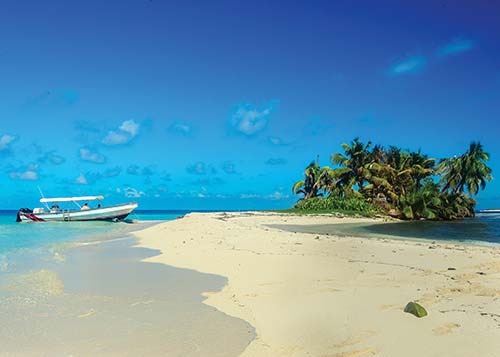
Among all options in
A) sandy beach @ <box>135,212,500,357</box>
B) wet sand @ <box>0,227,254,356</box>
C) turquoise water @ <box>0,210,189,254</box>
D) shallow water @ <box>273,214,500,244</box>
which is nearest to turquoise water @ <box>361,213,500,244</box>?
shallow water @ <box>273,214,500,244</box>

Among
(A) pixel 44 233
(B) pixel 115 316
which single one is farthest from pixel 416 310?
(A) pixel 44 233

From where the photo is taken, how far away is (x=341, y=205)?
136 ft

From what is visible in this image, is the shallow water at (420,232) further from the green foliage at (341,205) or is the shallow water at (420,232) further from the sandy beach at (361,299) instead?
the green foliage at (341,205)

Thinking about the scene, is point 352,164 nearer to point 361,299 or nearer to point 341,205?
point 341,205

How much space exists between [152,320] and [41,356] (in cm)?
154

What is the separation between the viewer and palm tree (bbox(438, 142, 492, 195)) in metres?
44.2

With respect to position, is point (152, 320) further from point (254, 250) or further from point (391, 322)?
point (254, 250)

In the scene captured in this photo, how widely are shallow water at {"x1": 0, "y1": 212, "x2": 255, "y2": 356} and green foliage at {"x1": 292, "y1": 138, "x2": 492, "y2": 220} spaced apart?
113 ft

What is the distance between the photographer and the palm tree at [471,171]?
44.2m

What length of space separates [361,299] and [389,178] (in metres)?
40.4

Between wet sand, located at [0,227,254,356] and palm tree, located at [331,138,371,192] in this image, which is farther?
palm tree, located at [331,138,371,192]

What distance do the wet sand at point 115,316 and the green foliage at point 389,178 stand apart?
34.4 meters

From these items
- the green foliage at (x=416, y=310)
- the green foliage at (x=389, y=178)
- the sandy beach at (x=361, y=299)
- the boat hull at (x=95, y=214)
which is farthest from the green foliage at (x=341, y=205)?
the green foliage at (x=416, y=310)

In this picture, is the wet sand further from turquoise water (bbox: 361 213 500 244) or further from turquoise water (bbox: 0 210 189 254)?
turquoise water (bbox: 361 213 500 244)
